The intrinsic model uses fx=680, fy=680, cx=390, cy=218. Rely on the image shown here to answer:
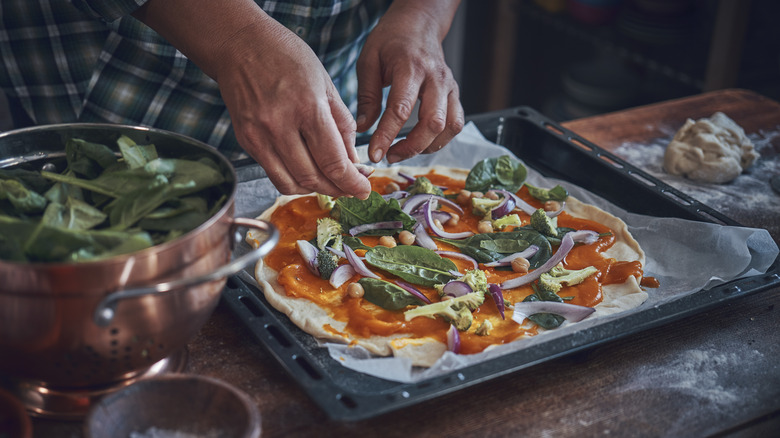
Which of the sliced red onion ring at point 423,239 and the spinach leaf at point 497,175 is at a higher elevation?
the spinach leaf at point 497,175

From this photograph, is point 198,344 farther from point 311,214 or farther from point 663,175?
point 663,175

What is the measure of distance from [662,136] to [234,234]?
1.93 meters

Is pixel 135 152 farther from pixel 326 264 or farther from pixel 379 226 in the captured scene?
pixel 379 226

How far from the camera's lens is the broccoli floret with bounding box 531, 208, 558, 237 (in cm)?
191

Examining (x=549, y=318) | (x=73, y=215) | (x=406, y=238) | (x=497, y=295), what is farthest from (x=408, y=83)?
(x=73, y=215)

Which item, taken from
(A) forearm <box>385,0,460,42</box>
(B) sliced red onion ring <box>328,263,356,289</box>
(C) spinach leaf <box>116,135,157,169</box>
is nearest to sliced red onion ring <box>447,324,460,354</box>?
(B) sliced red onion ring <box>328,263,356,289</box>

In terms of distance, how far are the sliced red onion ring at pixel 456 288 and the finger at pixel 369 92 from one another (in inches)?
23.7

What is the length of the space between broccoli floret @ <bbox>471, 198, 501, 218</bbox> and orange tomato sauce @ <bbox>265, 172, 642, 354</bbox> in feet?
0.10

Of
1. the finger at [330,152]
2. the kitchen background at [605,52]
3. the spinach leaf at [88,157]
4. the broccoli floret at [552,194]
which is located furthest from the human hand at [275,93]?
the kitchen background at [605,52]

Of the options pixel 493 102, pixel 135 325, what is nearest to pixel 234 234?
pixel 135 325

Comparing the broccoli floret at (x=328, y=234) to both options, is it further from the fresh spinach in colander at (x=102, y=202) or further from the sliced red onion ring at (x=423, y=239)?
the fresh spinach in colander at (x=102, y=202)

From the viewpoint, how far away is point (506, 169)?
2.17 metres

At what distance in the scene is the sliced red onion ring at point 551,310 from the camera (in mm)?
1578

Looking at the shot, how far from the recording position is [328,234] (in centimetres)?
185
